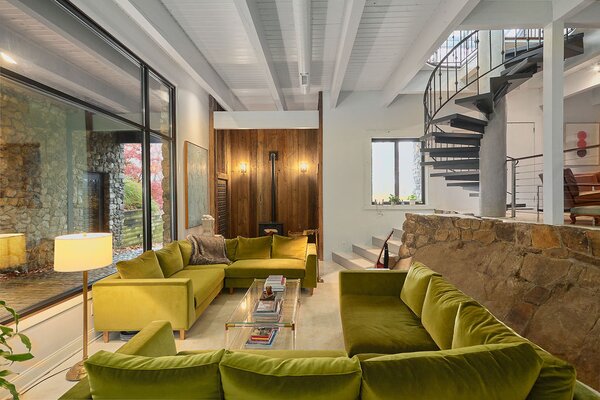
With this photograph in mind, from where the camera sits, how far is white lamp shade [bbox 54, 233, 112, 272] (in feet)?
7.74

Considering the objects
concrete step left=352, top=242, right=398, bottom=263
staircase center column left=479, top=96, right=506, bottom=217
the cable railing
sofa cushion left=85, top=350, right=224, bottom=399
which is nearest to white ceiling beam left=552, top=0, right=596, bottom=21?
staircase center column left=479, top=96, right=506, bottom=217

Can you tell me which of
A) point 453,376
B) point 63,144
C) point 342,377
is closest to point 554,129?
point 453,376

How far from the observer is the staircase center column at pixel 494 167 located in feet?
13.5

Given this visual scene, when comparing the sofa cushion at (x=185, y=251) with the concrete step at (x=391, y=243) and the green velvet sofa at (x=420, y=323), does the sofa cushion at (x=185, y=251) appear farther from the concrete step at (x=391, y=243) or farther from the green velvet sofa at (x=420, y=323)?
the concrete step at (x=391, y=243)

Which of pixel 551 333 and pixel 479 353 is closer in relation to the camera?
pixel 479 353

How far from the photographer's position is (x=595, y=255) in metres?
2.45

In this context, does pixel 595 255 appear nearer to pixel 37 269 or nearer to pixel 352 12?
pixel 352 12

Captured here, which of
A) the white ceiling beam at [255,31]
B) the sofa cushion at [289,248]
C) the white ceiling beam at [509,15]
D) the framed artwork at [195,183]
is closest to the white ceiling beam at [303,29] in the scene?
the white ceiling beam at [255,31]

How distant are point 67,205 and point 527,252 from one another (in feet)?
14.2

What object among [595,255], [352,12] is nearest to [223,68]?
[352,12]

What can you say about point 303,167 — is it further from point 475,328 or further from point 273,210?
point 475,328

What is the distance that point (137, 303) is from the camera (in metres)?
3.04

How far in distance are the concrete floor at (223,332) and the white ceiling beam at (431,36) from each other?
3.37 meters

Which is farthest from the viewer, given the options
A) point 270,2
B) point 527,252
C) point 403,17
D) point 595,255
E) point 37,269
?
point 403,17
